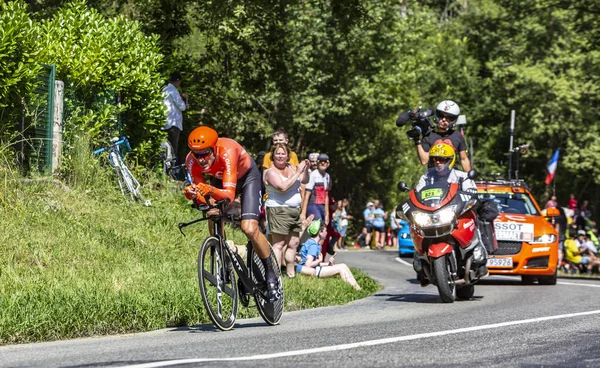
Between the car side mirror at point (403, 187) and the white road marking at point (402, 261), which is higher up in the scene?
the car side mirror at point (403, 187)

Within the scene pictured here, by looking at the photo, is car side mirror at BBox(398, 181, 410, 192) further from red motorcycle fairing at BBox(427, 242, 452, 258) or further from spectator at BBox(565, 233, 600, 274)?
spectator at BBox(565, 233, 600, 274)

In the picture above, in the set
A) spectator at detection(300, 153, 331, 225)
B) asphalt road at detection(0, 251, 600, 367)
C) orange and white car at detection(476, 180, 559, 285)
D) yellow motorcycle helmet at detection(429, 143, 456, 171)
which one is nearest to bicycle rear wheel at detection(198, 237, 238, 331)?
asphalt road at detection(0, 251, 600, 367)

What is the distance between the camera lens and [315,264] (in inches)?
627

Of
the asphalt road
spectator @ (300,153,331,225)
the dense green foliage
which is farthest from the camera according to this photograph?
the dense green foliage

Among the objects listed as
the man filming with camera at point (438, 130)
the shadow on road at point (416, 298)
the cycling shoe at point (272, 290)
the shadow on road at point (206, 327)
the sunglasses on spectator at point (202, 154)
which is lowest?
the shadow on road at point (206, 327)

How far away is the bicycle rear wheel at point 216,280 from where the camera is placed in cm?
1002

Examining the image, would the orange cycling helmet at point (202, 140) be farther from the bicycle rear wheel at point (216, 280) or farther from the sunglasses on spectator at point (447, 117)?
the sunglasses on spectator at point (447, 117)

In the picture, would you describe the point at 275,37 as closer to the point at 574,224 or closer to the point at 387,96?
the point at 574,224

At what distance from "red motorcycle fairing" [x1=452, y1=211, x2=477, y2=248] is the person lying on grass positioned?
216 cm

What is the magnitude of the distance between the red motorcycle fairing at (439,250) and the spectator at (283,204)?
2040 millimetres

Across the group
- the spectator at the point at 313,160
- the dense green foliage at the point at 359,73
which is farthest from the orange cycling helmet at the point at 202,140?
the spectator at the point at 313,160

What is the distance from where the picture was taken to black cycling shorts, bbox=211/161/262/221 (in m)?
10.3

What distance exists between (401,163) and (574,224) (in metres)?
16.2

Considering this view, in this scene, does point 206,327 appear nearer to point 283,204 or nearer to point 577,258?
point 283,204
